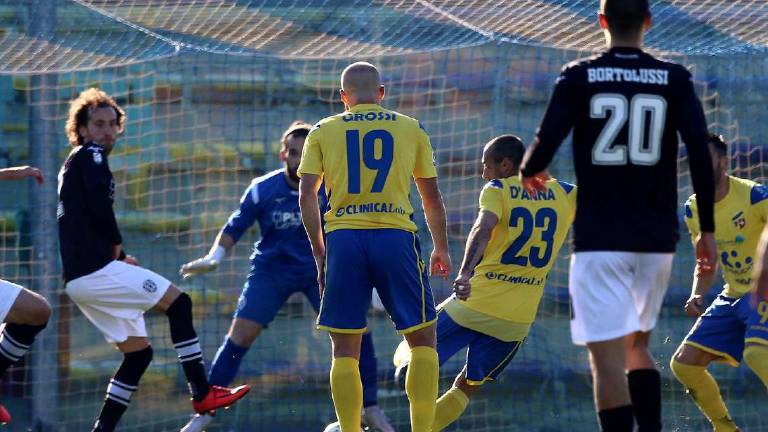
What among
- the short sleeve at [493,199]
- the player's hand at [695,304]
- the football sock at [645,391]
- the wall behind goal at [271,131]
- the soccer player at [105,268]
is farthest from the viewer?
the wall behind goal at [271,131]

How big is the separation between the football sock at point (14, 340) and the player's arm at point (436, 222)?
7.55 ft

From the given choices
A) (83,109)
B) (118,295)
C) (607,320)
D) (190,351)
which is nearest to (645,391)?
(607,320)

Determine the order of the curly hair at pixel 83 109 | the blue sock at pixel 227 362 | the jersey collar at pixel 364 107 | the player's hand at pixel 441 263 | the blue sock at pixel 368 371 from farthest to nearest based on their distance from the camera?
the blue sock at pixel 227 362
the blue sock at pixel 368 371
the curly hair at pixel 83 109
the player's hand at pixel 441 263
the jersey collar at pixel 364 107

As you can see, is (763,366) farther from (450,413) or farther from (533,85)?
(533,85)

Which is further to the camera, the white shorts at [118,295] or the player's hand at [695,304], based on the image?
the white shorts at [118,295]

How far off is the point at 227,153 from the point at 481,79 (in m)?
1.88

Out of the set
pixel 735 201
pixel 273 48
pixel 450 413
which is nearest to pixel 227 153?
pixel 273 48

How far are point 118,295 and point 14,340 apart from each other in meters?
0.61

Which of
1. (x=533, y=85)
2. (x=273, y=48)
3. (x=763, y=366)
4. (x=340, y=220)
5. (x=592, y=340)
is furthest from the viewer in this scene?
(x=533, y=85)

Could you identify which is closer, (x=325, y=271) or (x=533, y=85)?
(x=325, y=271)

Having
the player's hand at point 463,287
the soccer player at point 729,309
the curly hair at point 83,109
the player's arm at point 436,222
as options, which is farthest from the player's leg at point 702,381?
the curly hair at point 83,109

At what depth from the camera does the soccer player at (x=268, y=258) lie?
332 inches

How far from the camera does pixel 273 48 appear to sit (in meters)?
9.01

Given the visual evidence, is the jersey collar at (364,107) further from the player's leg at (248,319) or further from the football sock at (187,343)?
the player's leg at (248,319)
